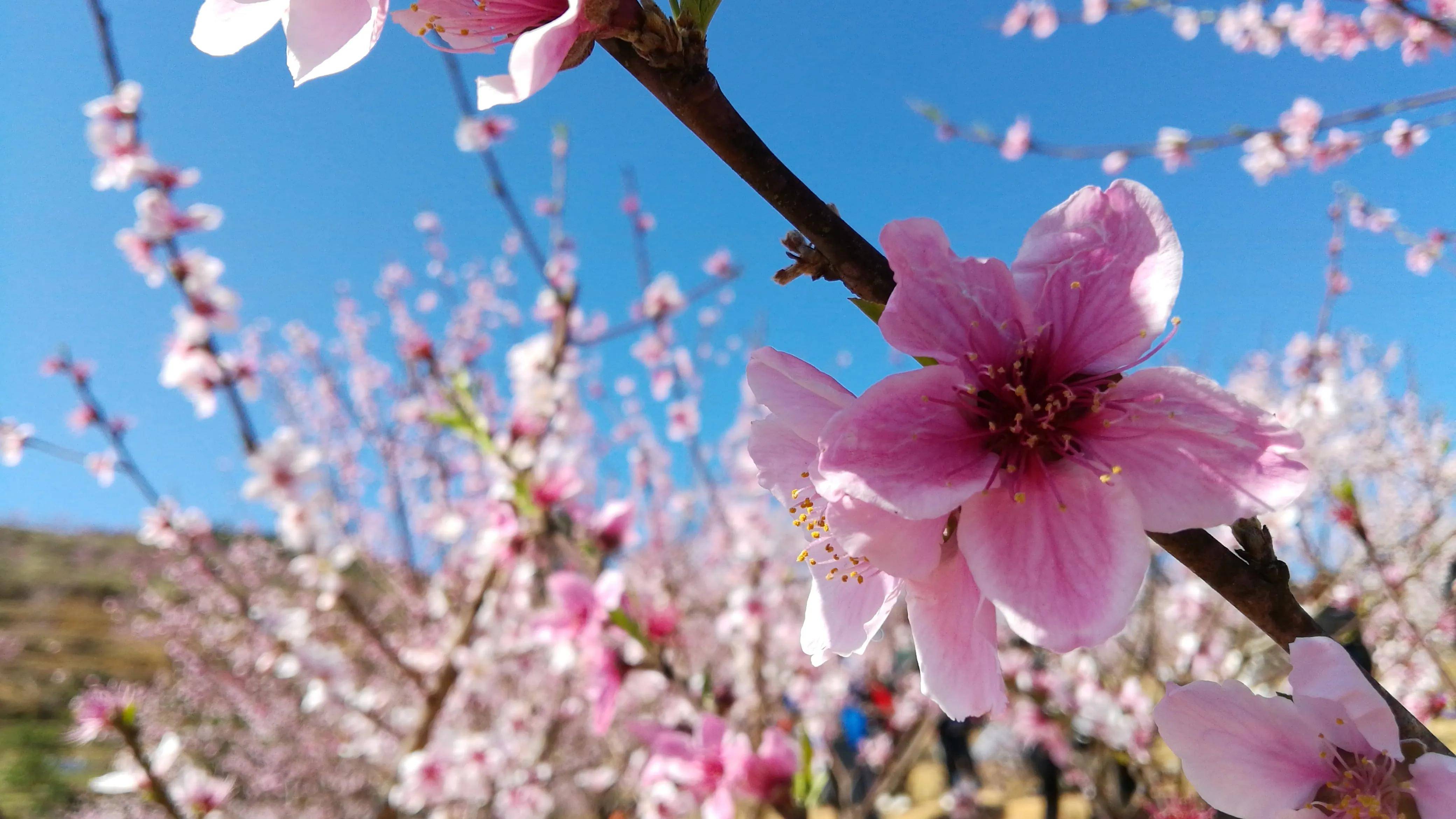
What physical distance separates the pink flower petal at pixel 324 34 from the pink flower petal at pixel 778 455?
0.39m

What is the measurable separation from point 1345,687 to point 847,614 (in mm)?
343

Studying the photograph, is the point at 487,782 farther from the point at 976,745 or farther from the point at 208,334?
the point at 976,745

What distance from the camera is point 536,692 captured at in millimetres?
5223

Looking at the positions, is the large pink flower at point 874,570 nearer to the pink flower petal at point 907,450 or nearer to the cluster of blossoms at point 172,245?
the pink flower petal at point 907,450

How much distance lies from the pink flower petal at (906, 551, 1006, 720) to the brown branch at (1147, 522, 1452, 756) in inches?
5.4

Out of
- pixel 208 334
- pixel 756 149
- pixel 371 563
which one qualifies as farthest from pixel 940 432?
pixel 371 563

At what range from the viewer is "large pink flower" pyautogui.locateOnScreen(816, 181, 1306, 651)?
490 millimetres

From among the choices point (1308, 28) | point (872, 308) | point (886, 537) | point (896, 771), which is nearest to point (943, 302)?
point (872, 308)

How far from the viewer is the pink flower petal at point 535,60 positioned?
0.43m

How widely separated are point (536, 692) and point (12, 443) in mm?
3320

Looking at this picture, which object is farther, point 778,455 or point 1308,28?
point 1308,28

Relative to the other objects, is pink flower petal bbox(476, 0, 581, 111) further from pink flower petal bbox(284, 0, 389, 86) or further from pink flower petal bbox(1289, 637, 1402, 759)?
pink flower petal bbox(1289, 637, 1402, 759)

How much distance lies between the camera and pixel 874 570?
0.60m

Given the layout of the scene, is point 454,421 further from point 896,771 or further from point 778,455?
point 896,771
